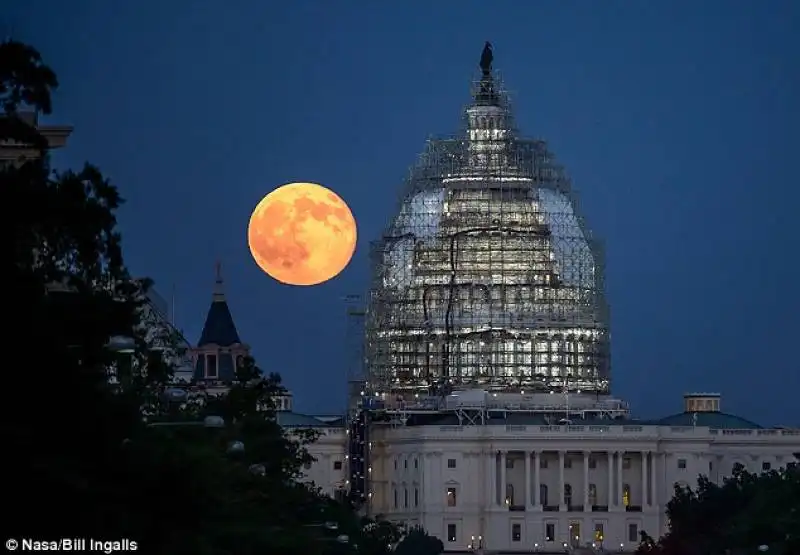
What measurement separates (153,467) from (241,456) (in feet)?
96.7

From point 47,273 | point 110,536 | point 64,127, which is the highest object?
point 64,127

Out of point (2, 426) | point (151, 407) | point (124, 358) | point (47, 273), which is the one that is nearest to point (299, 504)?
point (151, 407)

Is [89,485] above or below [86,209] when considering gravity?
below

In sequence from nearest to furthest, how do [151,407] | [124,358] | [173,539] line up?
[173,539], [124,358], [151,407]

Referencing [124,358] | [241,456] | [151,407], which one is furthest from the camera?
[151,407]

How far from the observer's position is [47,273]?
91438 mm

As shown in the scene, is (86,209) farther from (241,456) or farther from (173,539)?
(241,456)
